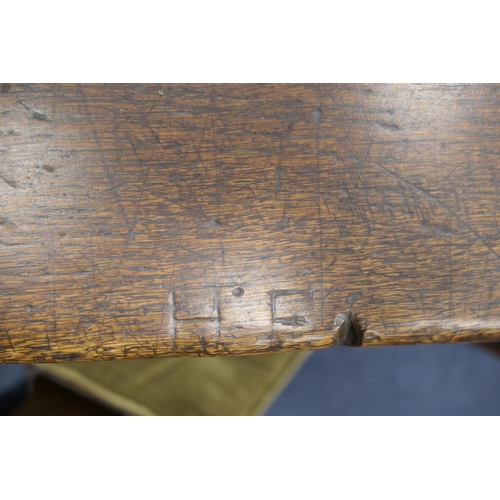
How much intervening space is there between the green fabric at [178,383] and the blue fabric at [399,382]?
165 mm

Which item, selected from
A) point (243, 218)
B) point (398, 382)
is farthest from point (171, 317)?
point (398, 382)

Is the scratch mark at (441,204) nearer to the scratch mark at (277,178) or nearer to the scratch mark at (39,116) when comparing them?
the scratch mark at (277,178)

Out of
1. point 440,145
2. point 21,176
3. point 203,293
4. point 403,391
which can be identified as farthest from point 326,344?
point 403,391

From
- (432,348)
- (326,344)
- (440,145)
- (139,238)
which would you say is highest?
(440,145)

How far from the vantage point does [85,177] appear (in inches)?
24.1

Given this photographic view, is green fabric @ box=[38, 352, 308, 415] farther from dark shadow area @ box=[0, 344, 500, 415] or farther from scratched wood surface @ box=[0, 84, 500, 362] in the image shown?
scratched wood surface @ box=[0, 84, 500, 362]

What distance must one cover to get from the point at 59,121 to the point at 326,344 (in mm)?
425

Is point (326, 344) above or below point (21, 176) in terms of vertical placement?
below

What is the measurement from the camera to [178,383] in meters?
1.10

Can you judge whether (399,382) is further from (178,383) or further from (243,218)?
(243,218)

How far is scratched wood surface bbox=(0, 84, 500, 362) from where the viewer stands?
61cm

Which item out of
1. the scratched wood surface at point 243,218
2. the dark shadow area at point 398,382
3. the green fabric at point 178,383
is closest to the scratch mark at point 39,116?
the scratched wood surface at point 243,218

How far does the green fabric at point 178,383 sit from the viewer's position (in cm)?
107

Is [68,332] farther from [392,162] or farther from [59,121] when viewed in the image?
[392,162]
